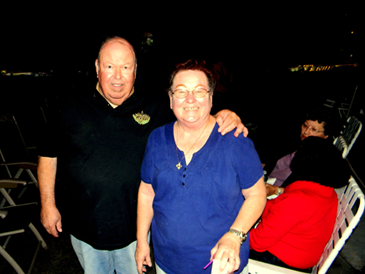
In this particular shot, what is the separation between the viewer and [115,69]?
1576 mm

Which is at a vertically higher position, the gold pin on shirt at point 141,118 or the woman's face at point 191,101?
the woman's face at point 191,101

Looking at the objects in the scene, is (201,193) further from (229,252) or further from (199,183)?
(229,252)

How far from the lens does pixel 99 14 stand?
8562mm

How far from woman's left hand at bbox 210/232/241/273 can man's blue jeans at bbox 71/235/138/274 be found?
0.99m

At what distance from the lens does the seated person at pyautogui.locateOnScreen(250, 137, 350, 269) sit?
1478 millimetres

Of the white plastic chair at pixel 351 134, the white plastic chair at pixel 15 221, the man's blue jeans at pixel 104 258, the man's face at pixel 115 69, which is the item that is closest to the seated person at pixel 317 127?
the white plastic chair at pixel 351 134

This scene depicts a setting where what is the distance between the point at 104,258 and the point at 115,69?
5.43ft

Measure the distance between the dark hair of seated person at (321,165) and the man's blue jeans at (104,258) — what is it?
156 cm

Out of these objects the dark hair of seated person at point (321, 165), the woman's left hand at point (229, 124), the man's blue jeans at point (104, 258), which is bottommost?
the man's blue jeans at point (104, 258)

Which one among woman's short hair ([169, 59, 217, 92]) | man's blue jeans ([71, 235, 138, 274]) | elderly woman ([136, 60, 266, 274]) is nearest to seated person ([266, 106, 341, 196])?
elderly woman ([136, 60, 266, 274])

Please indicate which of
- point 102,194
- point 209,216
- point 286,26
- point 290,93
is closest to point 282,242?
point 209,216

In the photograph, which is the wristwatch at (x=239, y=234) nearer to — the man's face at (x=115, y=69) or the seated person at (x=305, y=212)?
the seated person at (x=305, y=212)

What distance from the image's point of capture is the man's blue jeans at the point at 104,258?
1794mm

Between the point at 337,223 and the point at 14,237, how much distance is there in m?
4.09
